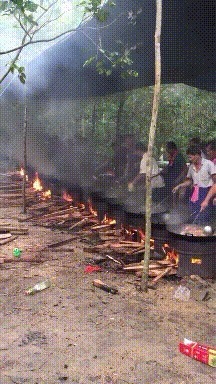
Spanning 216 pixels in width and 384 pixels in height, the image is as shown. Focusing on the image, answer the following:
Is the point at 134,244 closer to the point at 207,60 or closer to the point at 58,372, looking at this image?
the point at 58,372

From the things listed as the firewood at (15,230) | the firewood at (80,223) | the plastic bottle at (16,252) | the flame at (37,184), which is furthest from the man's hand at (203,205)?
the flame at (37,184)

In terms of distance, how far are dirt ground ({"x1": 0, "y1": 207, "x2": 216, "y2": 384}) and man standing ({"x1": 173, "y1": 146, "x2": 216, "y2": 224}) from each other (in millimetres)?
1496

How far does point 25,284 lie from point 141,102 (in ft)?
62.9

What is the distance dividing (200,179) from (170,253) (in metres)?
1.58

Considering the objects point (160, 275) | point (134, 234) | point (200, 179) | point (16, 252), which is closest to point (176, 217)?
point (200, 179)

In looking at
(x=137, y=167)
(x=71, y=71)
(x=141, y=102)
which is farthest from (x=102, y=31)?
(x=141, y=102)

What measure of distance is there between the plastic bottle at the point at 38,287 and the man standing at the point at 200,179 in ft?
10.3

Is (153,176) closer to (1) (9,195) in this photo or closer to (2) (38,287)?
(2) (38,287)

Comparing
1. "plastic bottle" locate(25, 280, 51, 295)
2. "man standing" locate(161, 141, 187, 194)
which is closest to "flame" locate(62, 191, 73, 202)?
"man standing" locate(161, 141, 187, 194)

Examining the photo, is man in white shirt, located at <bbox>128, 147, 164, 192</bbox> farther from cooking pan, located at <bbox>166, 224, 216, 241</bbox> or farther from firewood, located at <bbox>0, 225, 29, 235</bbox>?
firewood, located at <bbox>0, 225, 29, 235</bbox>

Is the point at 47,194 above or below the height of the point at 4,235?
above

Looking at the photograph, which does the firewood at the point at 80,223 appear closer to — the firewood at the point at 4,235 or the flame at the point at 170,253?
the firewood at the point at 4,235

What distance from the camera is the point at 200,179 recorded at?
7355 mm

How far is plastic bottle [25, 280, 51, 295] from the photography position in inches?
232
